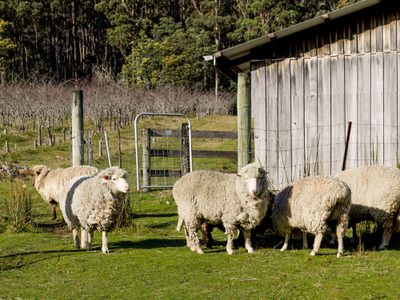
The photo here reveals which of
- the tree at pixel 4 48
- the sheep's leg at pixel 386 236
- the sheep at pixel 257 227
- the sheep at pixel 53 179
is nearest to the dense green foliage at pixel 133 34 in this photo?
the tree at pixel 4 48

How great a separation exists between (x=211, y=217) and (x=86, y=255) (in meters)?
1.92

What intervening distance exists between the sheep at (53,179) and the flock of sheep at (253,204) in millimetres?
3024

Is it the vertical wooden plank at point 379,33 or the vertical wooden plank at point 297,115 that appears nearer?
the vertical wooden plank at point 379,33

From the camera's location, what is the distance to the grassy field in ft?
27.4

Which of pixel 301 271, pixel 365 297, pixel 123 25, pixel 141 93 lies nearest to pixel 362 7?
pixel 301 271

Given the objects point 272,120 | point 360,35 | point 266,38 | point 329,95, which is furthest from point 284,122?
point 360,35

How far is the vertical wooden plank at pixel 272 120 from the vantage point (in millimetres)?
15617

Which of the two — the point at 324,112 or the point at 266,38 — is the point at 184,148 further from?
the point at 324,112

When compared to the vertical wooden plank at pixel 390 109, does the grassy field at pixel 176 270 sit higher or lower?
lower

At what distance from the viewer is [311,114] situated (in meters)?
15.4

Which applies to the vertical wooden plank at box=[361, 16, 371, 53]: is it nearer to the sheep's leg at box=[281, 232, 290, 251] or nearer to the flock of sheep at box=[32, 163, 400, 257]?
the flock of sheep at box=[32, 163, 400, 257]

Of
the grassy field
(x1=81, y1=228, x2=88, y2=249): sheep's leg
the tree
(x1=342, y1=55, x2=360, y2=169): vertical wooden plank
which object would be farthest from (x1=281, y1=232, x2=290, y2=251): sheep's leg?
the tree

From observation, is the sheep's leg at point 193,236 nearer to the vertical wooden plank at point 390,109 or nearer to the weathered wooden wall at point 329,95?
the weathered wooden wall at point 329,95

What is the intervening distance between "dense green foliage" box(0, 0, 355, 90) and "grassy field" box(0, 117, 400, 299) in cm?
4905
